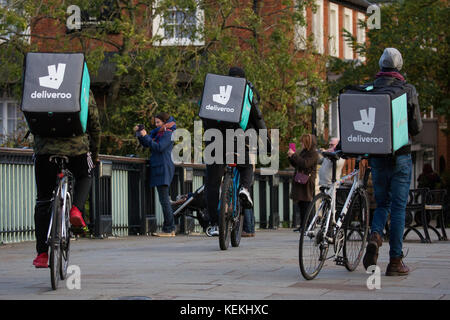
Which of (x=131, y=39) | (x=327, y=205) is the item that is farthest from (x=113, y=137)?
(x=327, y=205)

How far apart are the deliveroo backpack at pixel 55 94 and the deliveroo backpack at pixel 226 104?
3529 mm

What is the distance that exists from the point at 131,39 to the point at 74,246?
43.3 ft

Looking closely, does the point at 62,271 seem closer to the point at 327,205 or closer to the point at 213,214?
the point at 327,205

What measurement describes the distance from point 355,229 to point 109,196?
299 inches

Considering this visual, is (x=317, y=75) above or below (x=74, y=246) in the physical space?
above

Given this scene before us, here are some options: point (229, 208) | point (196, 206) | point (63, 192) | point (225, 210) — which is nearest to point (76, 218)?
point (63, 192)

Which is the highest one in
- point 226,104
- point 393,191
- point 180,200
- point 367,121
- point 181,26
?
point 181,26

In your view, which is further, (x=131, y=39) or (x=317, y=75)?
(x=317, y=75)

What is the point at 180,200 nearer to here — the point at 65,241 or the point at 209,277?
the point at 209,277

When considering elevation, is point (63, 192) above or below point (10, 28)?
below

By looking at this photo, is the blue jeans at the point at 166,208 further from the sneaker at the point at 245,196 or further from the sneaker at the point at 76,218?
the sneaker at the point at 76,218

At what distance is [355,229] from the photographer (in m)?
9.60

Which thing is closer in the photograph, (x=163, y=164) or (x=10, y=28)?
(x=163, y=164)
